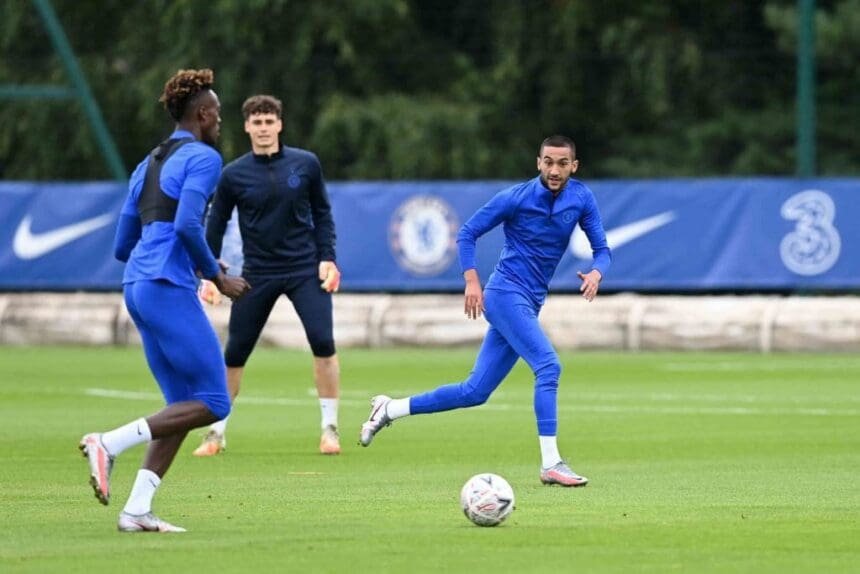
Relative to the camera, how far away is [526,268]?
13594mm

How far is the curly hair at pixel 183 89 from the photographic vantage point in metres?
10.6

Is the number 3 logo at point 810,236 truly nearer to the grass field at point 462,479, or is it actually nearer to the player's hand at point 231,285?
the grass field at point 462,479

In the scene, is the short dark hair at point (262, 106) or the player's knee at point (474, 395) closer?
the player's knee at point (474, 395)

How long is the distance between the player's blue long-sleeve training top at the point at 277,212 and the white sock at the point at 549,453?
2957mm

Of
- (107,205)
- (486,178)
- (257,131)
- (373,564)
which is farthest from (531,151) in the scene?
(373,564)

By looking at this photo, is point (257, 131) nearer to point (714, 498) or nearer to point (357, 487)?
point (357, 487)

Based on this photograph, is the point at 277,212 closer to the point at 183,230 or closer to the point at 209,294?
the point at 209,294

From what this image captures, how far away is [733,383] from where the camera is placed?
22.1 meters

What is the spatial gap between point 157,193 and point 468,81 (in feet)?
97.7

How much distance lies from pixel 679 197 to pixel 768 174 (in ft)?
29.6

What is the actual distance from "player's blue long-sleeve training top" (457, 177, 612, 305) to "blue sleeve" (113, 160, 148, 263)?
9.87ft

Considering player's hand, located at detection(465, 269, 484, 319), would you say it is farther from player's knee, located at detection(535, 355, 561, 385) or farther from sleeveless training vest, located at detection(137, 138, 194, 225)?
sleeveless training vest, located at detection(137, 138, 194, 225)

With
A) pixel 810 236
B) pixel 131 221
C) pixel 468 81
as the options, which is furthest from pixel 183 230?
pixel 468 81

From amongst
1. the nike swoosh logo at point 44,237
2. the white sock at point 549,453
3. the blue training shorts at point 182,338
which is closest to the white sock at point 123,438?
the blue training shorts at point 182,338
